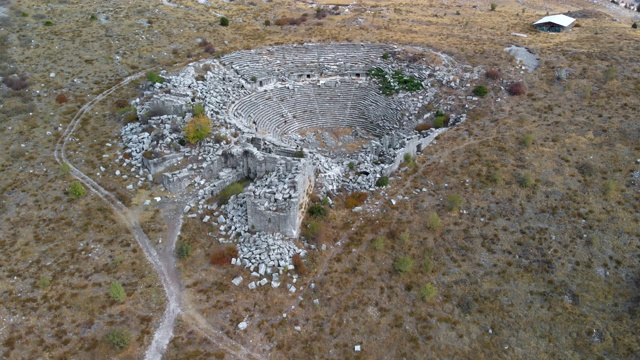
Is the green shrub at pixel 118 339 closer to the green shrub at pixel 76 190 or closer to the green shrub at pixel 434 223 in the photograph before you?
the green shrub at pixel 76 190

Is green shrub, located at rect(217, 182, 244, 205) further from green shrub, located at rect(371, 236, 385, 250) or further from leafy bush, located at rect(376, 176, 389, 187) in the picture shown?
leafy bush, located at rect(376, 176, 389, 187)

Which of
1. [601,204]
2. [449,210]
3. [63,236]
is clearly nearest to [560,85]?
[601,204]

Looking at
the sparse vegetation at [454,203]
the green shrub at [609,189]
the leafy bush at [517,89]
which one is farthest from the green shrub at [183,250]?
the leafy bush at [517,89]

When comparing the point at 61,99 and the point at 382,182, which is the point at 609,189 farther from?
the point at 61,99

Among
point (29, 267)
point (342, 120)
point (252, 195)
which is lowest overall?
point (342, 120)

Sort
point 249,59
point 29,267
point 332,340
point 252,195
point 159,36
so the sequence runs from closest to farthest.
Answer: point 332,340 < point 29,267 < point 252,195 < point 249,59 < point 159,36

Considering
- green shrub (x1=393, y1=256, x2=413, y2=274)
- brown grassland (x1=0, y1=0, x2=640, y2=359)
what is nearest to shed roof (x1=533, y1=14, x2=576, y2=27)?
brown grassland (x1=0, y1=0, x2=640, y2=359)

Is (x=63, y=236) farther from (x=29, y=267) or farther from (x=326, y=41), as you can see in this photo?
(x=326, y=41)
